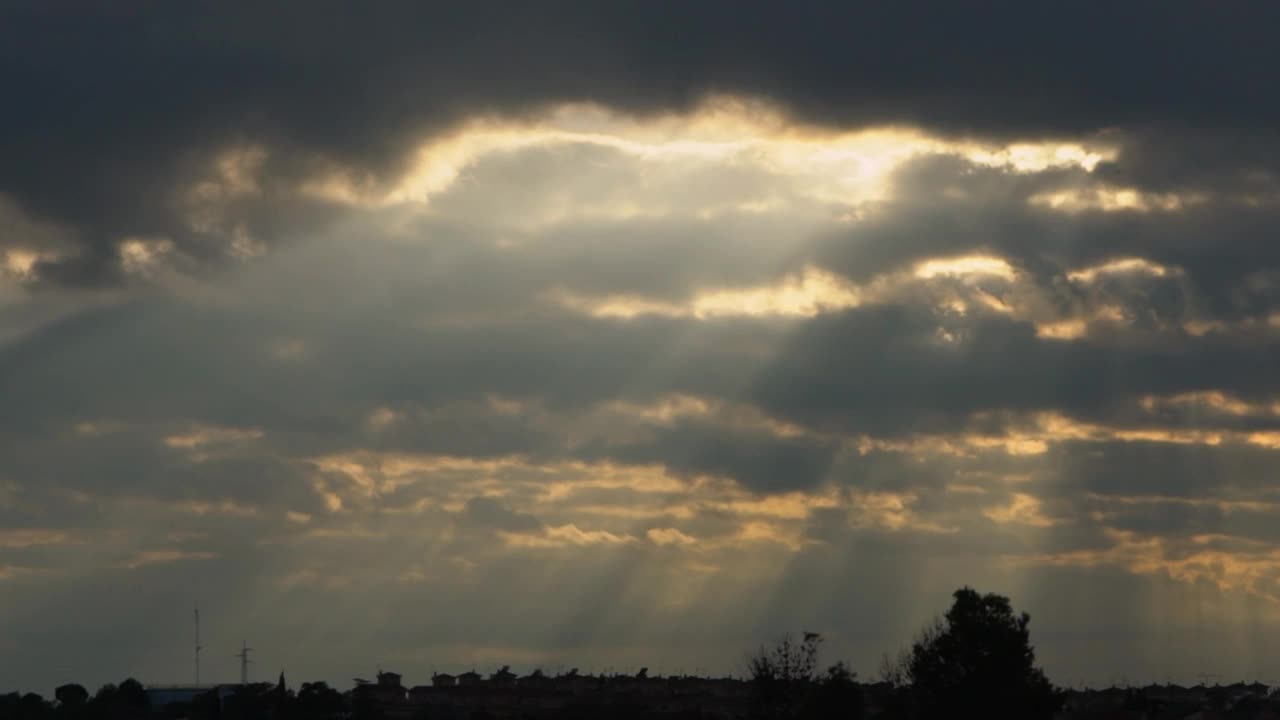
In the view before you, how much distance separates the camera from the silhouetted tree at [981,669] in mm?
128750

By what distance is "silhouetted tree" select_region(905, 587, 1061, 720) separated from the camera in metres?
129

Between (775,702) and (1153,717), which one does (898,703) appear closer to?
(775,702)

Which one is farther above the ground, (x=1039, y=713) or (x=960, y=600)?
(x=960, y=600)

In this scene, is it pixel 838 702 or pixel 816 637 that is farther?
pixel 816 637

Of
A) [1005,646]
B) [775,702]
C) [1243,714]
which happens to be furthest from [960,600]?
[1243,714]

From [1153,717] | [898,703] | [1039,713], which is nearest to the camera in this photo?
[1039,713]

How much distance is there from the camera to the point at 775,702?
6393 inches

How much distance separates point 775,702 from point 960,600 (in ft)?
109

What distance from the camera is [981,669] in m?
130

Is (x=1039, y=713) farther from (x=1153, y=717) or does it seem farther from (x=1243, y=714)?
(x=1243, y=714)

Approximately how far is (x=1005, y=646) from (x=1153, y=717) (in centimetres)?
6574

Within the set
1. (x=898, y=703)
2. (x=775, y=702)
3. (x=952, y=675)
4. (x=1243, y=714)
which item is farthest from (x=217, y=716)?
(x=1243, y=714)

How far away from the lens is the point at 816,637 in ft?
554

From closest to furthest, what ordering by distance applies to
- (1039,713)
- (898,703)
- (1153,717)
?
1. (1039,713)
2. (898,703)
3. (1153,717)
